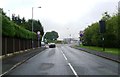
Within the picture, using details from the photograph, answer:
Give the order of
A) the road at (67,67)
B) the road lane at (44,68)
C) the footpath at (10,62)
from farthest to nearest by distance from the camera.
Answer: the footpath at (10,62), the road at (67,67), the road lane at (44,68)

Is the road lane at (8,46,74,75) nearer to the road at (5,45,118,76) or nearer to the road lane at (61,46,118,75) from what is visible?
the road at (5,45,118,76)

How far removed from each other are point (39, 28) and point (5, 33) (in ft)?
364

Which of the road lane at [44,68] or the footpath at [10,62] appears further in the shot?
the footpath at [10,62]

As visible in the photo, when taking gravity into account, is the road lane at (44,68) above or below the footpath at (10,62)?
below

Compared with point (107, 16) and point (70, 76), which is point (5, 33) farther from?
point (107, 16)

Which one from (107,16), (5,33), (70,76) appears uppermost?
(107,16)

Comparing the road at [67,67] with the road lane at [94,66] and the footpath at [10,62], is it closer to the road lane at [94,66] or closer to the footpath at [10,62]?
the road lane at [94,66]

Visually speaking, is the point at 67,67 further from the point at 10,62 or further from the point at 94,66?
the point at 10,62

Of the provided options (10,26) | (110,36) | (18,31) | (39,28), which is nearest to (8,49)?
(10,26)

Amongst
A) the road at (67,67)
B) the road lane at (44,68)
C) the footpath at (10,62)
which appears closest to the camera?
the road lane at (44,68)

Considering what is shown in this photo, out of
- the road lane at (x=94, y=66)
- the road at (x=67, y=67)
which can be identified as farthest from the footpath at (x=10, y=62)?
the road lane at (x=94, y=66)

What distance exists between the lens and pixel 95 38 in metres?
85.4

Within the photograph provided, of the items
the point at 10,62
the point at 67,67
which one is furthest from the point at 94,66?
the point at 10,62

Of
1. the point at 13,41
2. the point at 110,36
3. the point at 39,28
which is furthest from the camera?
the point at 39,28
